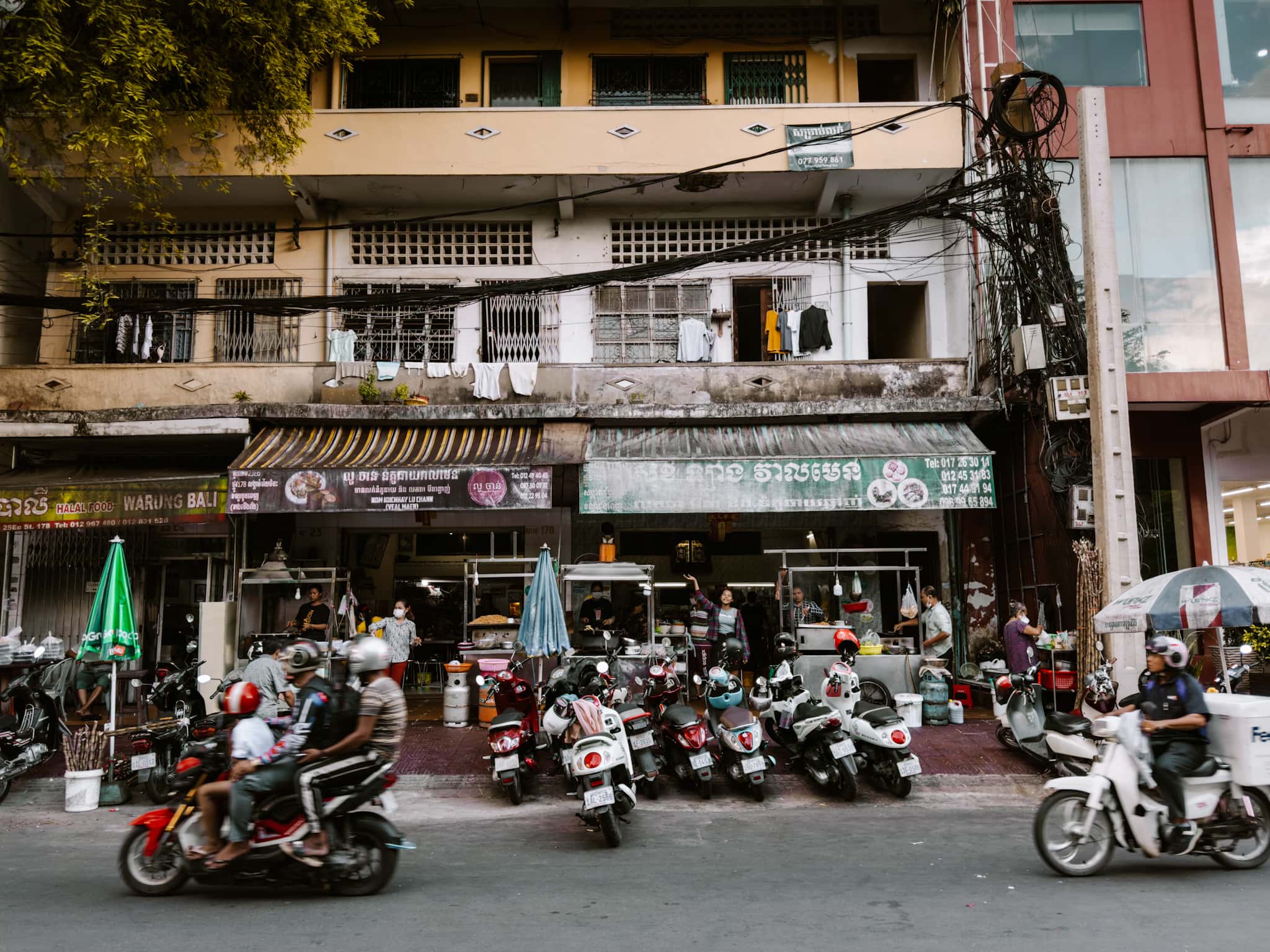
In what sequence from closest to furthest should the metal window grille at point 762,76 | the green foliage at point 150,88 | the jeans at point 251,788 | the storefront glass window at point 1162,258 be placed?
the jeans at point 251,788
the green foliage at point 150,88
the storefront glass window at point 1162,258
the metal window grille at point 762,76

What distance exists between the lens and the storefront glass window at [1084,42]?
1356cm

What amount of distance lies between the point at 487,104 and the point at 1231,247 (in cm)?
1131

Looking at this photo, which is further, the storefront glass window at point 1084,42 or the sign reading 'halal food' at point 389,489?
the storefront glass window at point 1084,42

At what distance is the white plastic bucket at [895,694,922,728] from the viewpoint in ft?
36.6

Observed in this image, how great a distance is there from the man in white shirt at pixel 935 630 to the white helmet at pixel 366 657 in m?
8.39

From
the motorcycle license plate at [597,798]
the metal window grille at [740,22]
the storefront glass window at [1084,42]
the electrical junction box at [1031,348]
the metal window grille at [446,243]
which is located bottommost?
the motorcycle license plate at [597,798]

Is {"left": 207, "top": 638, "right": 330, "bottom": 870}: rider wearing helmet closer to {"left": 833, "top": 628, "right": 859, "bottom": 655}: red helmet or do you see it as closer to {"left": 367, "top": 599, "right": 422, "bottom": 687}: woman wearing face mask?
{"left": 833, "top": 628, "right": 859, "bottom": 655}: red helmet

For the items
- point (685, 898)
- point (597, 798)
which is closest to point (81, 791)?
point (597, 798)

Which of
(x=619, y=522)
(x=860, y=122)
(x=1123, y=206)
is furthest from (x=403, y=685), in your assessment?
(x=1123, y=206)

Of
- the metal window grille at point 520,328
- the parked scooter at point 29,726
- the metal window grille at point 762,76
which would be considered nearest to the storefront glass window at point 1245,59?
the metal window grille at point 762,76

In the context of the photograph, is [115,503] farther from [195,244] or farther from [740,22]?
[740,22]

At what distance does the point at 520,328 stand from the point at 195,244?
5.46m

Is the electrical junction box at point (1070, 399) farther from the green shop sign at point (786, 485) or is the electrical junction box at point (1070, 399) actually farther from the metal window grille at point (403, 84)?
the metal window grille at point (403, 84)

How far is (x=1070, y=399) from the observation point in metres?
11.5
